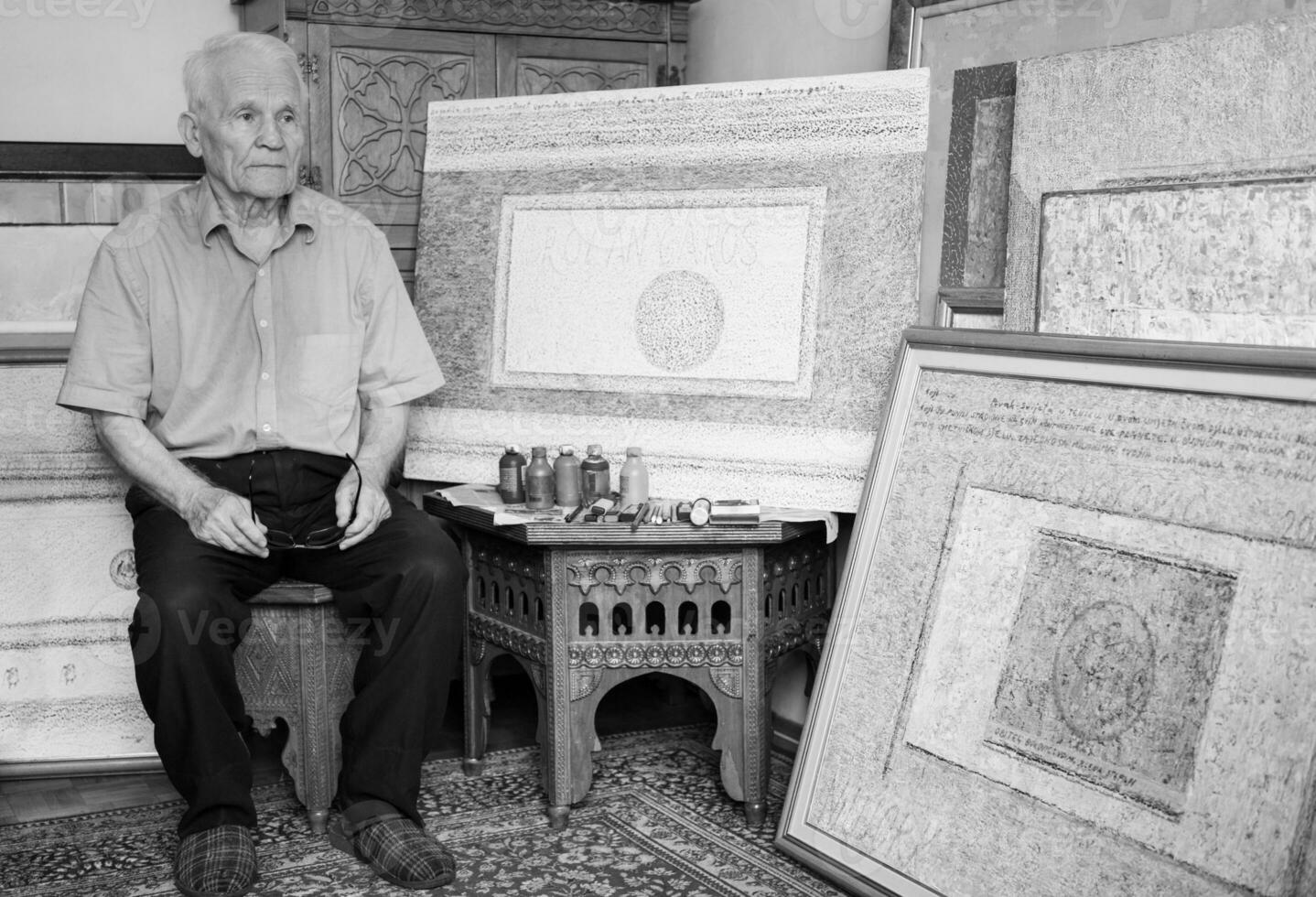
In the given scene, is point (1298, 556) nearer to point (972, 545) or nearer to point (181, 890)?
point (972, 545)

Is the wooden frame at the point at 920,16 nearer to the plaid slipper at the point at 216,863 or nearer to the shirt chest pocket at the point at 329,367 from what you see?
the shirt chest pocket at the point at 329,367

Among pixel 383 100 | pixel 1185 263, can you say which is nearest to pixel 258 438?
pixel 383 100

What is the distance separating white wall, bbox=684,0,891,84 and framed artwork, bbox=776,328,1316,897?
2.66 feet

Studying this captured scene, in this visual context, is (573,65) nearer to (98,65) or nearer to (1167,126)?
(98,65)

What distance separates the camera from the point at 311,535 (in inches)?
98.9

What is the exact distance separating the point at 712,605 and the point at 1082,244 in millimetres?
942

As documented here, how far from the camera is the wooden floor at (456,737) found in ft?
8.74

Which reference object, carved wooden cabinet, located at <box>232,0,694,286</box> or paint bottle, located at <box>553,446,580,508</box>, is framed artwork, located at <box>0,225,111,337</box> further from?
paint bottle, located at <box>553,446,580,508</box>

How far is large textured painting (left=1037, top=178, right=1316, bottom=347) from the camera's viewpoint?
75.1 inches

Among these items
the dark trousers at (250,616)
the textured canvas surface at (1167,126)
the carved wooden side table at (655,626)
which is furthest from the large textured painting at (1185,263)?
the dark trousers at (250,616)

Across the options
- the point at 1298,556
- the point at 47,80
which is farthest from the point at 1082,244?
the point at 47,80

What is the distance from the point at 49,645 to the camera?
9.23 ft

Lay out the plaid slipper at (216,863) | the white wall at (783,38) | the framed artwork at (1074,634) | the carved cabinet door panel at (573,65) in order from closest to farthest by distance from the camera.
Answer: the framed artwork at (1074,634) → the plaid slipper at (216,863) → the white wall at (783,38) → the carved cabinet door panel at (573,65)

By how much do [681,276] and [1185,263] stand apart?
1.01 m
